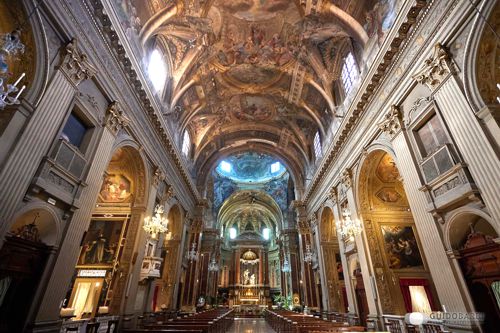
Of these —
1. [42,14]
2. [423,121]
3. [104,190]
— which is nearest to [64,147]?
[42,14]

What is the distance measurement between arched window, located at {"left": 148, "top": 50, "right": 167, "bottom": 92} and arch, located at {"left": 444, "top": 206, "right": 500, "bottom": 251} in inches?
459

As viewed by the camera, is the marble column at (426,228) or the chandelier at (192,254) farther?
the chandelier at (192,254)

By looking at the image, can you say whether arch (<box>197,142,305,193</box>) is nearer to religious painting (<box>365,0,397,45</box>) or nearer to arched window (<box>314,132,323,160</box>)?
arched window (<box>314,132,323,160</box>)

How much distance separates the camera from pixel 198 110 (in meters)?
16.2

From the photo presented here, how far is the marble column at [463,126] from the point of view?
4875 mm

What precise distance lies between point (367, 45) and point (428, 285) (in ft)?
30.7

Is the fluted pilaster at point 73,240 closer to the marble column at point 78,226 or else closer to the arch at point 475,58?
the marble column at point 78,226

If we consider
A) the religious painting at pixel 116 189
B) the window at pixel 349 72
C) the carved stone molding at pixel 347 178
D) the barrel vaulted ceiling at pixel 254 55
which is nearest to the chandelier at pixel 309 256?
the barrel vaulted ceiling at pixel 254 55

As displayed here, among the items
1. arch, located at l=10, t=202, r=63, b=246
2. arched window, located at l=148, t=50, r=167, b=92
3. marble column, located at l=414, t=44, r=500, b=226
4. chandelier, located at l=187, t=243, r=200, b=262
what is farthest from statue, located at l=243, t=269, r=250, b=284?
marble column, located at l=414, t=44, r=500, b=226

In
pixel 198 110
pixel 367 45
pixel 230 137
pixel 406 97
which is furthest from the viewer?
pixel 230 137

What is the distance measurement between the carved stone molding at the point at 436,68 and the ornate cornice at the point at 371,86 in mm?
1301

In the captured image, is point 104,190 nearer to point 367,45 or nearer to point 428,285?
point 367,45

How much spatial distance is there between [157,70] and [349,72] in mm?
9195

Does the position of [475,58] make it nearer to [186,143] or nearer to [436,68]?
[436,68]
